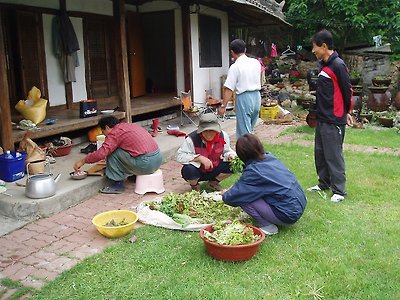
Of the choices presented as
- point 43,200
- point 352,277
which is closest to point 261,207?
point 352,277

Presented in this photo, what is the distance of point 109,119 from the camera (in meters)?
5.15

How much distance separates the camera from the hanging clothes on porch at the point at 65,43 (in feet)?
26.8

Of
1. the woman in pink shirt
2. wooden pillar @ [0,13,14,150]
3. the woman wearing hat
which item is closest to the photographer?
the woman wearing hat

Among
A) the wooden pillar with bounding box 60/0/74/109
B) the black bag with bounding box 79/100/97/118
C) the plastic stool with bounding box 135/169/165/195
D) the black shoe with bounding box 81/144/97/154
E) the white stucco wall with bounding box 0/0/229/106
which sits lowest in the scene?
the plastic stool with bounding box 135/169/165/195

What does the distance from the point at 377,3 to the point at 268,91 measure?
4113 millimetres

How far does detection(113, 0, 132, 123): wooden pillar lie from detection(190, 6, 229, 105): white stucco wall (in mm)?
2924

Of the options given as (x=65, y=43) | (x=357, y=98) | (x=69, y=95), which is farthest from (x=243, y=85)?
(x=357, y=98)

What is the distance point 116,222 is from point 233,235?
1312 mm

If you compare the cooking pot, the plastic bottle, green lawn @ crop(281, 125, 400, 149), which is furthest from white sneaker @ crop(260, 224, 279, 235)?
green lawn @ crop(281, 125, 400, 149)

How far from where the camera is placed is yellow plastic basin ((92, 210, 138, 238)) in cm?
402

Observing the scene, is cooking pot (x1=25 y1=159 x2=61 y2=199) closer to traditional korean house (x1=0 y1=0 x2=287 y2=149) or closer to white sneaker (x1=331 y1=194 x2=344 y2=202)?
traditional korean house (x1=0 y1=0 x2=287 y2=149)

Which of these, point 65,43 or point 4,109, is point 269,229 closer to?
point 4,109

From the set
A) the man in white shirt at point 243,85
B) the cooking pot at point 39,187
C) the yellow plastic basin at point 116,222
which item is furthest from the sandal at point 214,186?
the cooking pot at point 39,187

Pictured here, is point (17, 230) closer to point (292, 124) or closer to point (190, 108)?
point (190, 108)
